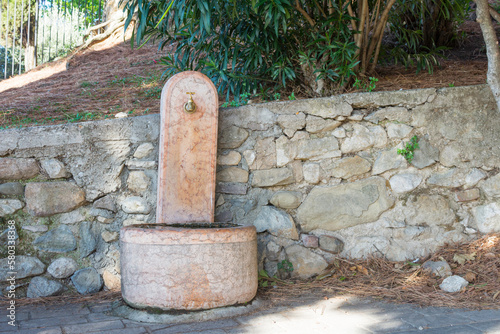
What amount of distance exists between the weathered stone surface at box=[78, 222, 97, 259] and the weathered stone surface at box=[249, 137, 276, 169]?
1.17 metres

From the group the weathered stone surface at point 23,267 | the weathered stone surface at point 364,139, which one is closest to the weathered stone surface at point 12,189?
the weathered stone surface at point 23,267

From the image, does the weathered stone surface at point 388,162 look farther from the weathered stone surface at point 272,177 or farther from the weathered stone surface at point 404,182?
the weathered stone surface at point 272,177

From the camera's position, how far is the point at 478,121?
3070 mm

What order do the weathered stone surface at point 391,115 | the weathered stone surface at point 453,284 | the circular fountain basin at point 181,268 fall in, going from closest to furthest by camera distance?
the circular fountain basin at point 181,268 < the weathered stone surface at point 453,284 < the weathered stone surface at point 391,115

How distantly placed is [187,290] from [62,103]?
2.51 metres

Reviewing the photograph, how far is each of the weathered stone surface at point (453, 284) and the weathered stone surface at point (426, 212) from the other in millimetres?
478

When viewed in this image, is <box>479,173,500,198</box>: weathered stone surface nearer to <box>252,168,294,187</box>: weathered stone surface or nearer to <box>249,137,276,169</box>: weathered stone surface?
<box>252,168,294,187</box>: weathered stone surface

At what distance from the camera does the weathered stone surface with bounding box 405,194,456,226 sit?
303 cm

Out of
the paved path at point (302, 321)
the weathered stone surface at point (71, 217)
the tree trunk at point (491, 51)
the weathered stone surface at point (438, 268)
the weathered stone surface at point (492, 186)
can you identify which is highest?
the tree trunk at point (491, 51)

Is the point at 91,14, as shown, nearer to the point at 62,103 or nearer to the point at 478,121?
the point at 62,103

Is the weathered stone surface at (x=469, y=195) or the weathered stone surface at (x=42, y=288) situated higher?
the weathered stone surface at (x=469, y=195)

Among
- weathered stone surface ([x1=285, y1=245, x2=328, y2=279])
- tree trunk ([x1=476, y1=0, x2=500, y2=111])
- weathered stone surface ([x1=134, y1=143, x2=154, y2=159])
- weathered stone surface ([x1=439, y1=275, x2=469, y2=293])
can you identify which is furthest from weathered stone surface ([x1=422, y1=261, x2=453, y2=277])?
weathered stone surface ([x1=134, y1=143, x2=154, y2=159])

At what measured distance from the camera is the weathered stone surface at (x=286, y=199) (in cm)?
301

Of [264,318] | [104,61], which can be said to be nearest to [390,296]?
[264,318]
